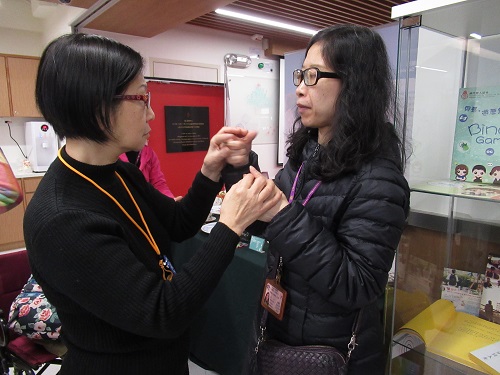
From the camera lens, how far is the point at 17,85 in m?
4.89

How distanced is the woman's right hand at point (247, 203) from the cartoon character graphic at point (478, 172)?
0.79 meters

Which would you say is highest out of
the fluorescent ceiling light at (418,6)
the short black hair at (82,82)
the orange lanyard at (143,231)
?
the fluorescent ceiling light at (418,6)

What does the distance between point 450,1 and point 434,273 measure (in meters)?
0.93

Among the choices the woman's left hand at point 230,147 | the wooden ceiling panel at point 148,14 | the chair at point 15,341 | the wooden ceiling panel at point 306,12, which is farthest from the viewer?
the wooden ceiling panel at point 306,12

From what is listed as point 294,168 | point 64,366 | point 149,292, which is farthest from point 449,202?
point 64,366

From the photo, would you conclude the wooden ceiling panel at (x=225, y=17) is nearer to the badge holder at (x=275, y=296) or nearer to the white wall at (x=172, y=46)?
the white wall at (x=172, y=46)

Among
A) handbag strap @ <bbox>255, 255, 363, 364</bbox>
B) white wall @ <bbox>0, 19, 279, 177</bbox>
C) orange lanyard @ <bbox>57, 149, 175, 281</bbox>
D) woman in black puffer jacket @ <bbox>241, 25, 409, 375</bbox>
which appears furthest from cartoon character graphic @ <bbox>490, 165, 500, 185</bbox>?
white wall @ <bbox>0, 19, 279, 177</bbox>

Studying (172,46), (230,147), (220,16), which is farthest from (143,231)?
(172,46)

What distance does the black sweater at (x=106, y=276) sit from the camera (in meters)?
0.81

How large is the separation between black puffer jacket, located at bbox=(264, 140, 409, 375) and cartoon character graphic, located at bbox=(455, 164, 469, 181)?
0.46 m

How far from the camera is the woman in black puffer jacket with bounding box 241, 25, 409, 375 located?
0.87 meters

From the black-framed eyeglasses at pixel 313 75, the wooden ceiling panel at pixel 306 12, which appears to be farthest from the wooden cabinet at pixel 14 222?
the black-framed eyeglasses at pixel 313 75

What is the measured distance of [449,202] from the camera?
4.21 ft

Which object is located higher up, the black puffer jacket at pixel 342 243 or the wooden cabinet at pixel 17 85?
the wooden cabinet at pixel 17 85
